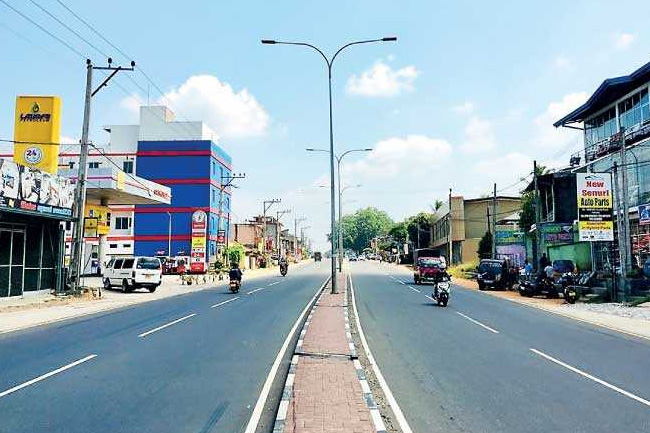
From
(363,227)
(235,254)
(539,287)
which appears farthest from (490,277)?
(363,227)

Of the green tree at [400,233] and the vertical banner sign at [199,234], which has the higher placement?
the green tree at [400,233]

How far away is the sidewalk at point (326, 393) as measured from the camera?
6.02 meters

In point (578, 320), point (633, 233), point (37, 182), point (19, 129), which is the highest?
point (19, 129)

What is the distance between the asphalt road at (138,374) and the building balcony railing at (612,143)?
87.9ft

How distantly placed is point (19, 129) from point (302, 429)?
30241 millimetres

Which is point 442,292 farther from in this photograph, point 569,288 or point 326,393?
point 326,393

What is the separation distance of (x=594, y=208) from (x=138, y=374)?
21668 millimetres

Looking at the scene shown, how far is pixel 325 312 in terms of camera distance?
18.2 meters

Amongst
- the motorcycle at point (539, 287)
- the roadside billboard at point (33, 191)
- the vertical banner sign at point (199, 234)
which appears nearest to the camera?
the roadside billboard at point (33, 191)

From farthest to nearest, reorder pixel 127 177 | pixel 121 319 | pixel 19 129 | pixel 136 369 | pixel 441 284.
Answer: pixel 127 177, pixel 19 129, pixel 441 284, pixel 121 319, pixel 136 369

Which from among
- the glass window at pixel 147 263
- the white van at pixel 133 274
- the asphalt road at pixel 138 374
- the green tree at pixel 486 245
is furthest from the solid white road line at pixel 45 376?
the green tree at pixel 486 245

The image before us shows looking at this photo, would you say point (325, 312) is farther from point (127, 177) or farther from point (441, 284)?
point (127, 177)

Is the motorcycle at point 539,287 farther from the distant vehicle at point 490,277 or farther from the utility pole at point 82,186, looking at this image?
the utility pole at point 82,186

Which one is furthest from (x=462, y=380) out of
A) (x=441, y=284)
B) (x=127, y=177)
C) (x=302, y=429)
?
(x=127, y=177)
